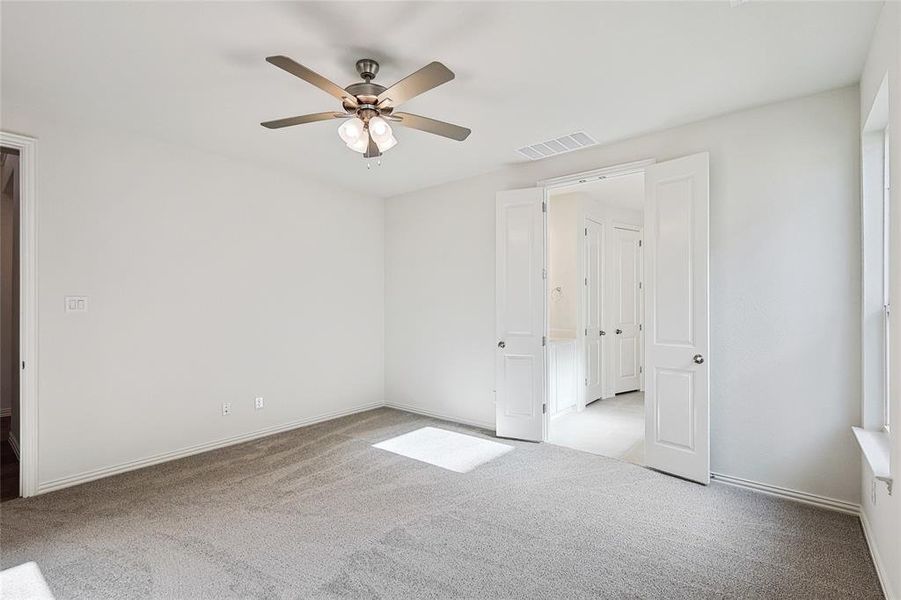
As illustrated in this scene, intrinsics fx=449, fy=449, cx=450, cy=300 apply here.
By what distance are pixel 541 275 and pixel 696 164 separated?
5.07 ft

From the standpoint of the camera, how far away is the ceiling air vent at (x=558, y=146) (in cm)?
367

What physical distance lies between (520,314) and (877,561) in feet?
9.24

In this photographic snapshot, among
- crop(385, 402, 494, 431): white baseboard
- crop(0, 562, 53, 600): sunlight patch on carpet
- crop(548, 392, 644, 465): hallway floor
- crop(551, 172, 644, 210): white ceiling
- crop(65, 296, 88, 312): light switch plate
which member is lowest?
crop(548, 392, 644, 465): hallway floor

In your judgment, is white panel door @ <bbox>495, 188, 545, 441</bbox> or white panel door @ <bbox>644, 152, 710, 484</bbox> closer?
white panel door @ <bbox>644, 152, 710, 484</bbox>

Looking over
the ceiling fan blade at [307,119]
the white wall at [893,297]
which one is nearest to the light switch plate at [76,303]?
the ceiling fan blade at [307,119]

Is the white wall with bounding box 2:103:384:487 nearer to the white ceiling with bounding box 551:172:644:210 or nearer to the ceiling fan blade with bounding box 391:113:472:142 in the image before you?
the ceiling fan blade with bounding box 391:113:472:142

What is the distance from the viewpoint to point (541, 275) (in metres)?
4.24

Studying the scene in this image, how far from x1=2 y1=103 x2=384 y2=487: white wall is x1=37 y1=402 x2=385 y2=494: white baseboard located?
0.05m

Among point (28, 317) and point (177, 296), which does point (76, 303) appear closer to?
point (28, 317)

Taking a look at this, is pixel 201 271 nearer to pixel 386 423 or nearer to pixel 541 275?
pixel 386 423

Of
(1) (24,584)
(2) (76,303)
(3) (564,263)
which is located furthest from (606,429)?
(2) (76,303)

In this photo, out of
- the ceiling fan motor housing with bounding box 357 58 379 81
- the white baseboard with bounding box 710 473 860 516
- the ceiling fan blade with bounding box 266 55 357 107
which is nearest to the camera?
the ceiling fan blade with bounding box 266 55 357 107

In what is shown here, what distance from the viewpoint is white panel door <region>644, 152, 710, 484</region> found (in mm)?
3227

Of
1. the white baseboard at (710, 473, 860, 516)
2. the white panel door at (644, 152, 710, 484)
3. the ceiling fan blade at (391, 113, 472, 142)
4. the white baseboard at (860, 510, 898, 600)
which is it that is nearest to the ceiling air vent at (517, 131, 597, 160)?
the white panel door at (644, 152, 710, 484)
